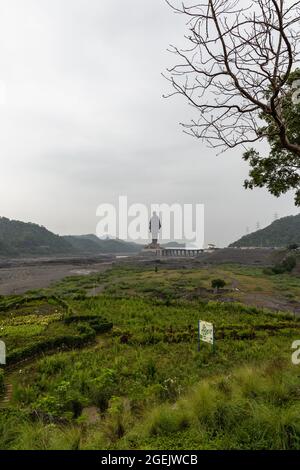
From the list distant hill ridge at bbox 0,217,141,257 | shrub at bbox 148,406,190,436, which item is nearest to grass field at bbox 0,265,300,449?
shrub at bbox 148,406,190,436

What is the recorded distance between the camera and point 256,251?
343ft

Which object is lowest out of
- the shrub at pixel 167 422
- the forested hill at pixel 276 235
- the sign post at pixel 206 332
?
the sign post at pixel 206 332

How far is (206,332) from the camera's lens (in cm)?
1367

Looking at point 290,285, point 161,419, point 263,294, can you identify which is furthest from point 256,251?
point 161,419

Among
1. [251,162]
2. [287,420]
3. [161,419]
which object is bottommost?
[161,419]

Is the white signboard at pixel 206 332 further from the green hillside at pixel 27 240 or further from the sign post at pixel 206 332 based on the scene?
the green hillside at pixel 27 240

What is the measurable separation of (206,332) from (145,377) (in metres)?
3.34

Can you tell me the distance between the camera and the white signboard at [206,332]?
13.3 meters

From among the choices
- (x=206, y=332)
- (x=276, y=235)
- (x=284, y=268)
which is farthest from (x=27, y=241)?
(x=206, y=332)

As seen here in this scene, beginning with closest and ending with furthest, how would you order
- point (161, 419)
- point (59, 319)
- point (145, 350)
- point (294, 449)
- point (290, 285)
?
point (294, 449) < point (161, 419) < point (145, 350) < point (59, 319) < point (290, 285)

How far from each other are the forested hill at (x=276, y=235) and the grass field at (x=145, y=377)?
127 m

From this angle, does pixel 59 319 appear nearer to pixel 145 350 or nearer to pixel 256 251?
pixel 145 350

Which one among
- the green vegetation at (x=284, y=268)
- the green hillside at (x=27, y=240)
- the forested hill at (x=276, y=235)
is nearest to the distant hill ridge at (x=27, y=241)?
the green hillside at (x=27, y=240)

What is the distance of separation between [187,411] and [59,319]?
17.0 meters
